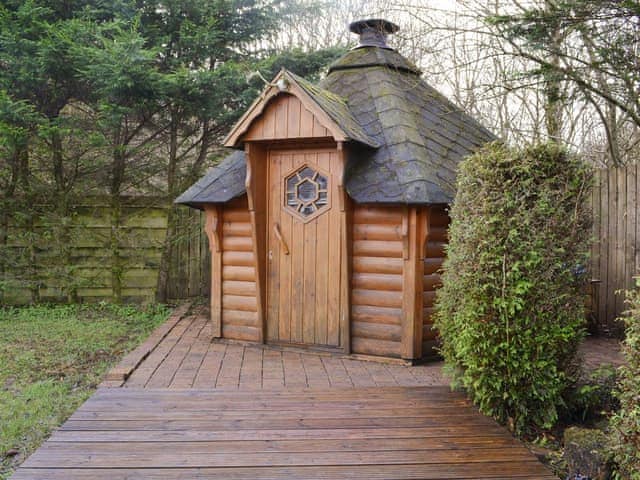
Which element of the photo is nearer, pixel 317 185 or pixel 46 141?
pixel 317 185

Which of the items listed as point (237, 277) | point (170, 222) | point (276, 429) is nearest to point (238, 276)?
point (237, 277)

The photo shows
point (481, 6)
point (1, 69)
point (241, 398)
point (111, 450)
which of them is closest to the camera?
point (111, 450)

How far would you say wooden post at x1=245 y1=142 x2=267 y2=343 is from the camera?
563 centimetres

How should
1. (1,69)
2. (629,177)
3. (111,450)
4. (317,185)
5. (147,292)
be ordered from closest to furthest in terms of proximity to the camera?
1. (111,450)
2. (317,185)
3. (629,177)
4. (1,69)
5. (147,292)

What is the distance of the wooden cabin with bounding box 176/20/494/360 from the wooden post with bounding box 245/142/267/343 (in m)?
0.01

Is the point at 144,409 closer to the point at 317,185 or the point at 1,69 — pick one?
the point at 317,185

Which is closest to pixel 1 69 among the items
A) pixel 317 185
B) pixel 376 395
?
pixel 317 185

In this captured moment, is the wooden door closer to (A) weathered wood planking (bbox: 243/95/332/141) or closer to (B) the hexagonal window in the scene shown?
(B) the hexagonal window

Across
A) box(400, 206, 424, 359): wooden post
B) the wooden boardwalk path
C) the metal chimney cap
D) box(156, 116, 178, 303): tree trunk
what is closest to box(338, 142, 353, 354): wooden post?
box(400, 206, 424, 359): wooden post

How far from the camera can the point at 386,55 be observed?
6637 mm

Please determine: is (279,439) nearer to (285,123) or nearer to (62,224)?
(285,123)

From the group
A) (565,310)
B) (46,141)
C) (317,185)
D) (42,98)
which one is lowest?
(565,310)

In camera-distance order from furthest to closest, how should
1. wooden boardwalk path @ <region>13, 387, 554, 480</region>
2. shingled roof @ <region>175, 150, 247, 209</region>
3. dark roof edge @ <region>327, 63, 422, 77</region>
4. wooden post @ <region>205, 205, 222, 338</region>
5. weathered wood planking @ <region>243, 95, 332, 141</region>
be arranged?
dark roof edge @ <region>327, 63, 422, 77</region>, wooden post @ <region>205, 205, 222, 338</region>, shingled roof @ <region>175, 150, 247, 209</region>, weathered wood planking @ <region>243, 95, 332, 141</region>, wooden boardwalk path @ <region>13, 387, 554, 480</region>

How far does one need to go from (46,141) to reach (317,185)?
194 inches
